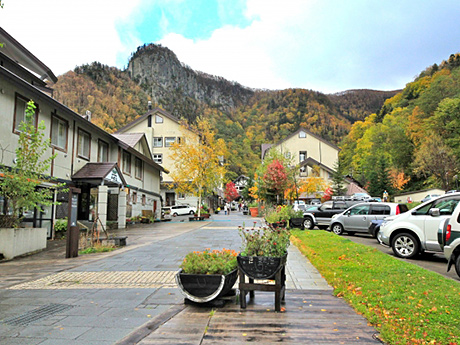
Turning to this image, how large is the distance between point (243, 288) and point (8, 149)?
13291 millimetres

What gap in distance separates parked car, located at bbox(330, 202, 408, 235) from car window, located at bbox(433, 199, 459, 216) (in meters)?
6.52

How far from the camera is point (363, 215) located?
17.8m

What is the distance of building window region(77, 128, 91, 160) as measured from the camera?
20.8 metres

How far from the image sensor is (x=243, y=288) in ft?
17.5

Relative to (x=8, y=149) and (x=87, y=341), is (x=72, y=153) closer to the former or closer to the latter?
(x=8, y=149)

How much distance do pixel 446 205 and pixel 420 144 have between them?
56.1m

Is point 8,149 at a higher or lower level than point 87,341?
higher

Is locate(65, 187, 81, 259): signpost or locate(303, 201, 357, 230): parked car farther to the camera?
locate(303, 201, 357, 230): parked car

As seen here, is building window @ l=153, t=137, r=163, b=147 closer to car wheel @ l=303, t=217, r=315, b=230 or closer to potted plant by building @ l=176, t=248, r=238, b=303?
car wheel @ l=303, t=217, r=315, b=230

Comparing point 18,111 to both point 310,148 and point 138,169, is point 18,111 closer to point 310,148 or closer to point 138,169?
point 138,169

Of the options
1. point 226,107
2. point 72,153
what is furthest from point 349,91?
point 72,153

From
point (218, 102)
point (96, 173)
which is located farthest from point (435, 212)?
point (218, 102)

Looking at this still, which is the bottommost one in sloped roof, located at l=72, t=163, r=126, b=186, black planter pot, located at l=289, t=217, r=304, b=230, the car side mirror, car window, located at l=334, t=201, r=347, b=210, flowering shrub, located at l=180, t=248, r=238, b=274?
flowering shrub, located at l=180, t=248, r=238, b=274

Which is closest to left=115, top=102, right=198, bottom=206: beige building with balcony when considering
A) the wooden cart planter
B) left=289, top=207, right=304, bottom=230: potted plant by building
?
left=289, top=207, right=304, bottom=230: potted plant by building
